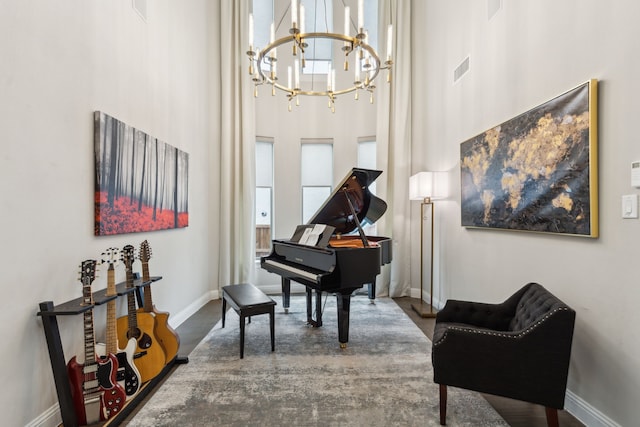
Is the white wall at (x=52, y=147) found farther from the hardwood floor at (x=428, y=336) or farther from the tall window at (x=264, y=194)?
the tall window at (x=264, y=194)

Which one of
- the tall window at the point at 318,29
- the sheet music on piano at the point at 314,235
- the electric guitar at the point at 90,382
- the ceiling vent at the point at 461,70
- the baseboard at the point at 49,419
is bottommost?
the baseboard at the point at 49,419

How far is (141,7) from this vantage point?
3068mm

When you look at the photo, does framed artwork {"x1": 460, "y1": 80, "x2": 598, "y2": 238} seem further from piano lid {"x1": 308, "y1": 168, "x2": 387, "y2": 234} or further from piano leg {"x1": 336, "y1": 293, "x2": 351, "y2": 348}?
piano leg {"x1": 336, "y1": 293, "x2": 351, "y2": 348}

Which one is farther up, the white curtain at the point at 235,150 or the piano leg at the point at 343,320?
the white curtain at the point at 235,150

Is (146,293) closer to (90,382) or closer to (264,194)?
(90,382)

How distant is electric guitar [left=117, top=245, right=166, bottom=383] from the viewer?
2.47 metres

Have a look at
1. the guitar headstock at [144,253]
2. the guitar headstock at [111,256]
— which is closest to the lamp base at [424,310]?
the guitar headstock at [144,253]

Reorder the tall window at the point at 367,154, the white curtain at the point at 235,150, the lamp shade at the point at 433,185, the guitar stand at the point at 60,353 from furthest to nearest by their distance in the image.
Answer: the tall window at the point at 367,154 → the white curtain at the point at 235,150 → the lamp shade at the point at 433,185 → the guitar stand at the point at 60,353

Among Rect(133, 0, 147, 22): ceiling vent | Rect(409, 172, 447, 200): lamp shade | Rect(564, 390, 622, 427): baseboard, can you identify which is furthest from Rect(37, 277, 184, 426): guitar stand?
Rect(409, 172, 447, 200): lamp shade

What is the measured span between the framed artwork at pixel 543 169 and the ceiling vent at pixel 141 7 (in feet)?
11.7

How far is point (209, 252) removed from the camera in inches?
197

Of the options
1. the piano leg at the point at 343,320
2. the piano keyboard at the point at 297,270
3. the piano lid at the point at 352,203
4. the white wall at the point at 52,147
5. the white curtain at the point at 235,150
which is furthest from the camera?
the white curtain at the point at 235,150

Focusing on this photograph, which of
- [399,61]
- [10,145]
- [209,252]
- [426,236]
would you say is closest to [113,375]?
[10,145]

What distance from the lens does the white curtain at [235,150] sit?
502cm
